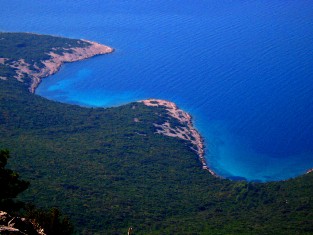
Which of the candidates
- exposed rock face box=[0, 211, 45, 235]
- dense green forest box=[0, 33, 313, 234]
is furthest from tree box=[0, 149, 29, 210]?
dense green forest box=[0, 33, 313, 234]

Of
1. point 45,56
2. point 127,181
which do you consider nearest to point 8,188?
point 127,181

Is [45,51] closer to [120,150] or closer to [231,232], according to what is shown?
[120,150]

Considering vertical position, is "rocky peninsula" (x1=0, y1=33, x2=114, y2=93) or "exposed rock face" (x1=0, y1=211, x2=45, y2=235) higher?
"rocky peninsula" (x1=0, y1=33, x2=114, y2=93)

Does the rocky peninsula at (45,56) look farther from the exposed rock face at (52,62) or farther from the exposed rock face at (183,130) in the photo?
the exposed rock face at (183,130)

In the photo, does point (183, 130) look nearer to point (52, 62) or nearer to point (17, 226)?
point (52, 62)

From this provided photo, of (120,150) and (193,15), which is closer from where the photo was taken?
(120,150)

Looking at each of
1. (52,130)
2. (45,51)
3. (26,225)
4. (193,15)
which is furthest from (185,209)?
(193,15)

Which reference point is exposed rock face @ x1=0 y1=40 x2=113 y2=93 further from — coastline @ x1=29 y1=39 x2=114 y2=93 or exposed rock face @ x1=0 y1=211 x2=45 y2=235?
exposed rock face @ x1=0 y1=211 x2=45 y2=235

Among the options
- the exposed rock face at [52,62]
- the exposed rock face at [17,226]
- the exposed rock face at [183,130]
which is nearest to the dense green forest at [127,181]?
the exposed rock face at [183,130]
